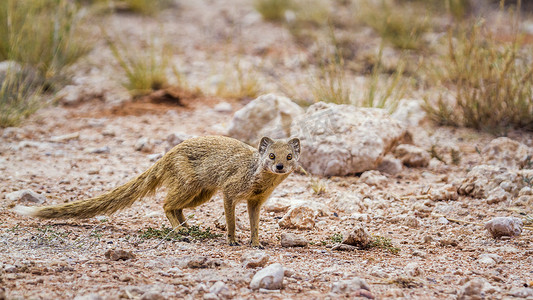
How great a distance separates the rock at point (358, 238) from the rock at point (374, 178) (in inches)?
60.2

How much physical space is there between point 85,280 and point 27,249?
808 mm

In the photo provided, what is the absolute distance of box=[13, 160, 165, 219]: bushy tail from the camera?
401cm

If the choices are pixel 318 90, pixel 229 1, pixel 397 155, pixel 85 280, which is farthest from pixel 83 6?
pixel 85 280

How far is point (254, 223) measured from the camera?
400 cm

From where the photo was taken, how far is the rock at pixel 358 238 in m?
3.83

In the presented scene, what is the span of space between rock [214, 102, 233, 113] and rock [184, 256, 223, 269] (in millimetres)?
4276

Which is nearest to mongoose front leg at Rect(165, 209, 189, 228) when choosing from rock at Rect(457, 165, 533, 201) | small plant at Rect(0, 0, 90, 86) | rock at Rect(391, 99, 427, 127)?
rock at Rect(457, 165, 533, 201)

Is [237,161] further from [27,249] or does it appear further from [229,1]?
[229,1]

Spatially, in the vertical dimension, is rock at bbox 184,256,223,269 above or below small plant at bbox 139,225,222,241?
above

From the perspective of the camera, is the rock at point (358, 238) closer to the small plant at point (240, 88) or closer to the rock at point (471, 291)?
the rock at point (471, 291)

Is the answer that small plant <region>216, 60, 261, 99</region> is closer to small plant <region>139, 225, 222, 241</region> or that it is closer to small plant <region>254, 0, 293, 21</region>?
small plant <region>139, 225, 222, 241</region>

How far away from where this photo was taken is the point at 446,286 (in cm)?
316

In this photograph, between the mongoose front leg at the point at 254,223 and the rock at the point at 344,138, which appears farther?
the rock at the point at 344,138

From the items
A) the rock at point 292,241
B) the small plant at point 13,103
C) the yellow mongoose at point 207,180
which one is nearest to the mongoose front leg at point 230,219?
the yellow mongoose at point 207,180
